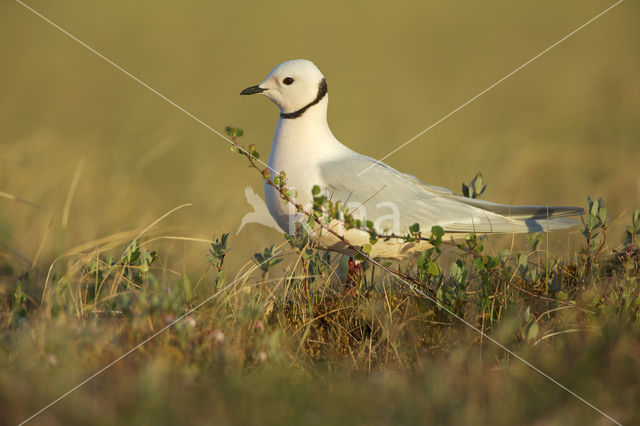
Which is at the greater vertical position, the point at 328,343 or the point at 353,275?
the point at 353,275

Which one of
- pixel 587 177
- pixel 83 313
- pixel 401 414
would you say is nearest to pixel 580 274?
pixel 401 414

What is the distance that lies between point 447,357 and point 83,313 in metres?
1.93

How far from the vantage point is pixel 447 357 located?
3.25 metres

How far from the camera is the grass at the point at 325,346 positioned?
2639 mm

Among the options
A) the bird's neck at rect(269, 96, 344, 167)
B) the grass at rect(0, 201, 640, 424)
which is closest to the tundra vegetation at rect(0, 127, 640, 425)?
the grass at rect(0, 201, 640, 424)

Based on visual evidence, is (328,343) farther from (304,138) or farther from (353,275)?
(304,138)

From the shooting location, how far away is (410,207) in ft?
14.3

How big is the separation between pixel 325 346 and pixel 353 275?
86 cm

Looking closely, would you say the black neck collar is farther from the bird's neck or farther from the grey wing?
the grey wing

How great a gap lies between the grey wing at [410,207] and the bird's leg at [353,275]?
1.02 ft

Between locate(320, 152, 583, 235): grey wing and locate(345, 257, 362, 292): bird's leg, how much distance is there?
1.02 ft

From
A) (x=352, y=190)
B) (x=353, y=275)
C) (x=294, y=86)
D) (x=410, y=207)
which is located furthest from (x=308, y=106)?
(x=353, y=275)

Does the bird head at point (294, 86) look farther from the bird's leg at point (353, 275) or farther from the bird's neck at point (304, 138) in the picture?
the bird's leg at point (353, 275)

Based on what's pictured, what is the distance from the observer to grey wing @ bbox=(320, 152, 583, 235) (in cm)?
425
